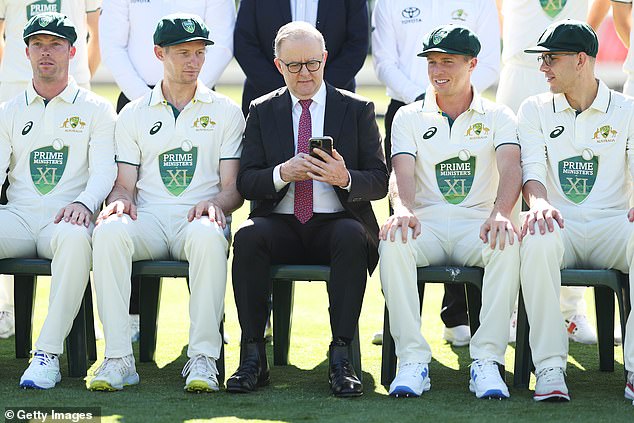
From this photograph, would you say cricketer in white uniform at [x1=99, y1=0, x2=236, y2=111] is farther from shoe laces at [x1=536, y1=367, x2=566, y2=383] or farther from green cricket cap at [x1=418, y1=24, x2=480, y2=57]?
shoe laces at [x1=536, y1=367, x2=566, y2=383]

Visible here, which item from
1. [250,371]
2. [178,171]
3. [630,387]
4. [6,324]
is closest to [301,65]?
[178,171]

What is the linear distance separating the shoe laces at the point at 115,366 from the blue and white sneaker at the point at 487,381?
1.61 meters

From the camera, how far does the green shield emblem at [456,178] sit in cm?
575

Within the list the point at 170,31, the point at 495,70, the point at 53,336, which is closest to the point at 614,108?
the point at 495,70

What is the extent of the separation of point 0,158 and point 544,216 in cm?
276

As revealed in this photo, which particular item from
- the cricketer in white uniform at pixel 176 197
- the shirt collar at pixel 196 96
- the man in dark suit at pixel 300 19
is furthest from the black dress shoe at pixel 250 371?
the man in dark suit at pixel 300 19

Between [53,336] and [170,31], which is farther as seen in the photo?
[170,31]

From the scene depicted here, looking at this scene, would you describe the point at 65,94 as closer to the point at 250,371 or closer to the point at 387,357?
the point at 250,371

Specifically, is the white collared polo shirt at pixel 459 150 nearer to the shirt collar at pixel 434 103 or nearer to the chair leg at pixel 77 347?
the shirt collar at pixel 434 103

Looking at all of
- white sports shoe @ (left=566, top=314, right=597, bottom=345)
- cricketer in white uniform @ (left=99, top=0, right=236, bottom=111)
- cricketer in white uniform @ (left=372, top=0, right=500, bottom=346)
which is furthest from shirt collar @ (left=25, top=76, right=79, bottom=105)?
white sports shoe @ (left=566, top=314, right=597, bottom=345)

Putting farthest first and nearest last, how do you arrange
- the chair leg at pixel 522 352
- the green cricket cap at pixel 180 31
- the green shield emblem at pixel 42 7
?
the green shield emblem at pixel 42 7, the green cricket cap at pixel 180 31, the chair leg at pixel 522 352

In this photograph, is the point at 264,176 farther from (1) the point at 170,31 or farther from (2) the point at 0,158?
(2) the point at 0,158

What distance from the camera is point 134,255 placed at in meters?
5.64

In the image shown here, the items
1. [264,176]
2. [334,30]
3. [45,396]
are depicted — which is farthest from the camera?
[334,30]
